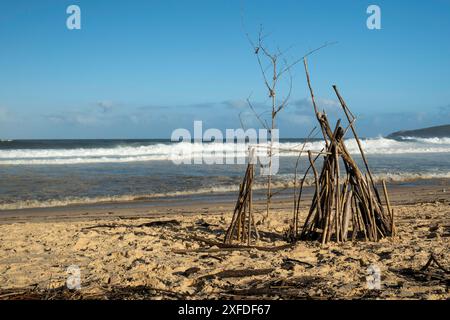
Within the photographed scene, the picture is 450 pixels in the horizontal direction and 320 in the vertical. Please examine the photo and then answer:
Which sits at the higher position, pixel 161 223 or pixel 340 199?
pixel 340 199

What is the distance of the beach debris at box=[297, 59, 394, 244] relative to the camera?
5547 millimetres

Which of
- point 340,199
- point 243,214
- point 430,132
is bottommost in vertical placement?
point 243,214

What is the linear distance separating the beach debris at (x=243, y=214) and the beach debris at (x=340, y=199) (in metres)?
0.67

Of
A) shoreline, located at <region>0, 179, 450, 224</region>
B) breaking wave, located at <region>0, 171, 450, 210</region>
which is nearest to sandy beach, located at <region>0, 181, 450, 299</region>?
shoreline, located at <region>0, 179, 450, 224</region>

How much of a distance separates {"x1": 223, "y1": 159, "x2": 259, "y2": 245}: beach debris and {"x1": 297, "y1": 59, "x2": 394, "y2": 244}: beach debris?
0.67 meters

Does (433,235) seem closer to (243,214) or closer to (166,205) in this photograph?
Result: (243,214)

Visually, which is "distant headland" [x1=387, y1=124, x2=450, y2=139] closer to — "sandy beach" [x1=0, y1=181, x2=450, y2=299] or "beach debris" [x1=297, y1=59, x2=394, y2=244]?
"sandy beach" [x1=0, y1=181, x2=450, y2=299]

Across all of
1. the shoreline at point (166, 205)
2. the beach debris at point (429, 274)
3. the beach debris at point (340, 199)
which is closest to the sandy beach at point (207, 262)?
the beach debris at point (429, 274)

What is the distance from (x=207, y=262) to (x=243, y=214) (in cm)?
105

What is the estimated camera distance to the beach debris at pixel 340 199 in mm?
5547

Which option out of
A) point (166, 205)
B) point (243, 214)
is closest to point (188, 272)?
point (243, 214)

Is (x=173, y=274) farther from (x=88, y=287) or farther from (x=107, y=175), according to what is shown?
(x=107, y=175)

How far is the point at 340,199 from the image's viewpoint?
5660 millimetres
